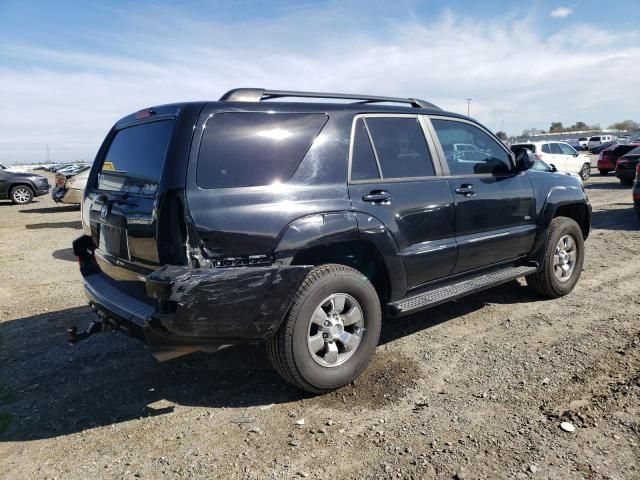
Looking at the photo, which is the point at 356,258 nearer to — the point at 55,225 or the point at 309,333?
the point at 309,333

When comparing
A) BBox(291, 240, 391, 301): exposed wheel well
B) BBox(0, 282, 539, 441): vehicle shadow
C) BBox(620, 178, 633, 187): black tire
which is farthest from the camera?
BBox(620, 178, 633, 187): black tire

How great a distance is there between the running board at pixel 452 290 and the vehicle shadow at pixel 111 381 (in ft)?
1.61

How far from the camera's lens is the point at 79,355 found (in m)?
4.03

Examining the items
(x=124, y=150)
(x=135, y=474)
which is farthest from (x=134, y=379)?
(x=124, y=150)

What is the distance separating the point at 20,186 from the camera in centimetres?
1792

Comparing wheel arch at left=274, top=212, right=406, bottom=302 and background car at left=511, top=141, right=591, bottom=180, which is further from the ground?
background car at left=511, top=141, right=591, bottom=180

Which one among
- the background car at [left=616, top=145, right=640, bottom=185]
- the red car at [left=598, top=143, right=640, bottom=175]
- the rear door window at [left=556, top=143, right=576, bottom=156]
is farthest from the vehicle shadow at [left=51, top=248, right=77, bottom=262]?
the red car at [left=598, top=143, right=640, bottom=175]

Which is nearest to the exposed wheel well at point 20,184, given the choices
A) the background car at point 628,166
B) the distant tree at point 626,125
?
the background car at point 628,166

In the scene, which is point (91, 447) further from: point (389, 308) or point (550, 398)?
point (550, 398)

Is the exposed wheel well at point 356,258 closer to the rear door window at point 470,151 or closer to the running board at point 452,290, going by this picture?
the running board at point 452,290

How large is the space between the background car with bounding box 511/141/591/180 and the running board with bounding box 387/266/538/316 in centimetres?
1400

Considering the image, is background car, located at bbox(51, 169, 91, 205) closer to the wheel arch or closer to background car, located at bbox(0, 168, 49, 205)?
background car, located at bbox(0, 168, 49, 205)

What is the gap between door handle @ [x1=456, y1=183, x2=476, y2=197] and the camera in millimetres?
4047

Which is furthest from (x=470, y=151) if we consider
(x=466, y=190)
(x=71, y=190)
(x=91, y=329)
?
(x=71, y=190)
